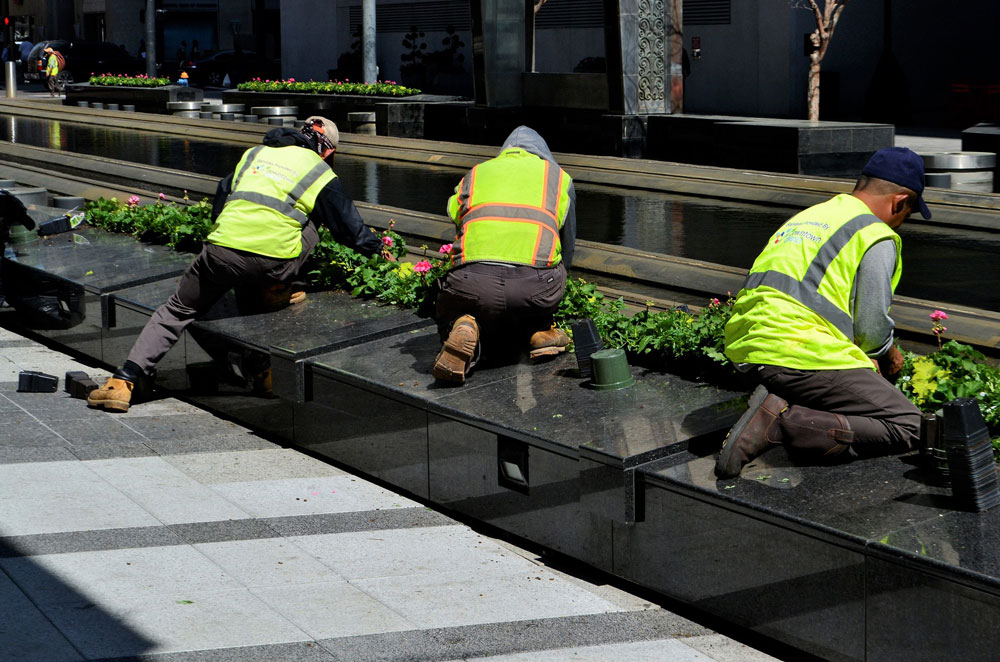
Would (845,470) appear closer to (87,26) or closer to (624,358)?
(624,358)

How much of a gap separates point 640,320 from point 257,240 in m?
2.34

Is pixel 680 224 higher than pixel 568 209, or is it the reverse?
pixel 568 209

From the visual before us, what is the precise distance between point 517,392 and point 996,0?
87.1 ft

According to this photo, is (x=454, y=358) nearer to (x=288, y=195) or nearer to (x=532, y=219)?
(x=532, y=219)

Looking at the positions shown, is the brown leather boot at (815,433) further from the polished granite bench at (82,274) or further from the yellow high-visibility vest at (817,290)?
the polished granite bench at (82,274)

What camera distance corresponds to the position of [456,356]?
564 cm

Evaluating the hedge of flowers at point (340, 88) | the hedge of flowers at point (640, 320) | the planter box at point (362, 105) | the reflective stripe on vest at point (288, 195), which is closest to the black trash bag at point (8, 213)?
the hedge of flowers at point (640, 320)

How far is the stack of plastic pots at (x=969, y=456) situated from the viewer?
389 cm

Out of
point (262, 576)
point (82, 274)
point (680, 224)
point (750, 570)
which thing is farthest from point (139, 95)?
point (750, 570)

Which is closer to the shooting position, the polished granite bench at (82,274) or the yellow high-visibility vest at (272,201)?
the yellow high-visibility vest at (272,201)

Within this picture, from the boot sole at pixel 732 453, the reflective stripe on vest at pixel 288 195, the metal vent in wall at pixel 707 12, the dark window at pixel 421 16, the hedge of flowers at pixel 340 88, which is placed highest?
the dark window at pixel 421 16

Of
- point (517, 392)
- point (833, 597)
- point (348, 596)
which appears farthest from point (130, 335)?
point (833, 597)

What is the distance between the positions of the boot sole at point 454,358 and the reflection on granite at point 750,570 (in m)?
1.24

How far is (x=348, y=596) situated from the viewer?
4.57 metres
